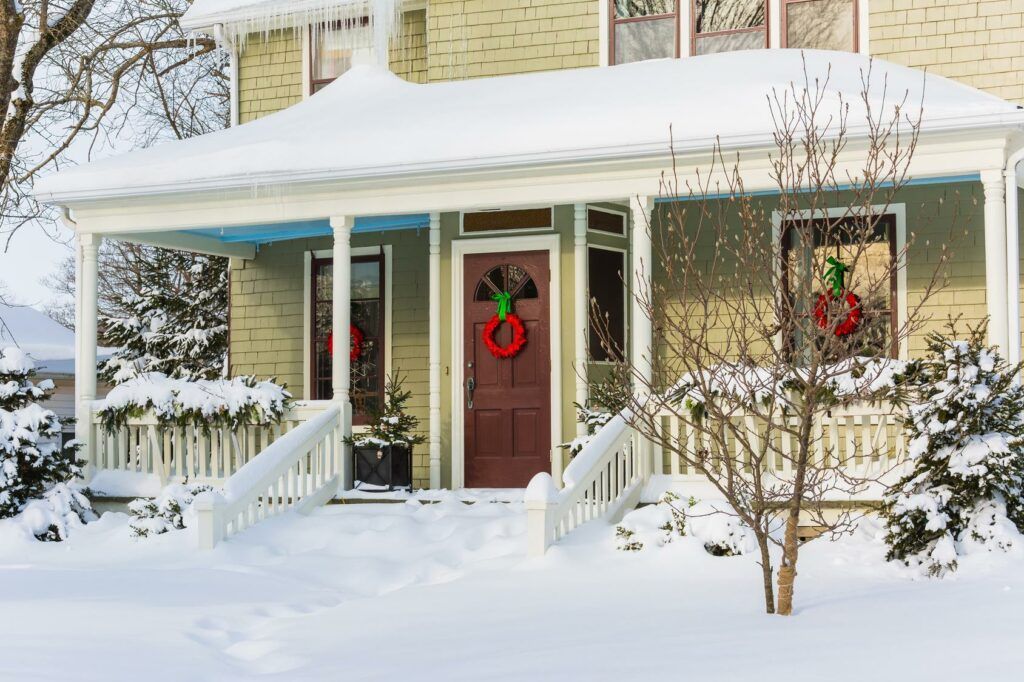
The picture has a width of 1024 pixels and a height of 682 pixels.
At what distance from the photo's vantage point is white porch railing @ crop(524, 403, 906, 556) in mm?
8836

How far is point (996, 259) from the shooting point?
9.25 meters

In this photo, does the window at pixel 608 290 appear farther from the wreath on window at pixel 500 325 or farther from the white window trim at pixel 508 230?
the wreath on window at pixel 500 325

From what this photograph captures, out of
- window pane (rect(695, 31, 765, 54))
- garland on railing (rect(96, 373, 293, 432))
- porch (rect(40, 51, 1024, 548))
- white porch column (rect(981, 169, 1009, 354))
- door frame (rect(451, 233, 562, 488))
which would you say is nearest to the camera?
white porch column (rect(981, 169, 1009, 354))

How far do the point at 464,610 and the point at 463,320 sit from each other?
17.3ft

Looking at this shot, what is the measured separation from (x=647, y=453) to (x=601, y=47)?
4751 mm

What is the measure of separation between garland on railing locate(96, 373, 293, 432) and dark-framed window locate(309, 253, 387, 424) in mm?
2164

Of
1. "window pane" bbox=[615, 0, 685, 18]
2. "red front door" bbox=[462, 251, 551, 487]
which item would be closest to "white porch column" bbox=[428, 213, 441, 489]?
"red front door" bbox=[462, 251, 551, 487]

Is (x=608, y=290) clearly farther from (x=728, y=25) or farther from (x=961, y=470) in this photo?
(x=961, y=470)

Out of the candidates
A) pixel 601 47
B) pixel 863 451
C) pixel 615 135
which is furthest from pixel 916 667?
pixel 601 47

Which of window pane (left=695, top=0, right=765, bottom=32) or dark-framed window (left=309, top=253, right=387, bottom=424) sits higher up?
window pane (left=695, top=0, right=765, bottom=32)

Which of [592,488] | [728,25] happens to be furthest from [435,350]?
[728,25]

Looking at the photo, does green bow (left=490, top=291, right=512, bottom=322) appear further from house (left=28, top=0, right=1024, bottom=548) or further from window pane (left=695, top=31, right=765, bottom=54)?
window pane (left=695, top=31, right=765, bottom=54)

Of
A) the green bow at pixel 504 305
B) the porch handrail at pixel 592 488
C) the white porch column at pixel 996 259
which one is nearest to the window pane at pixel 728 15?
the green bow at pixel 504 305

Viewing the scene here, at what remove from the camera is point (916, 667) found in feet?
17.9
